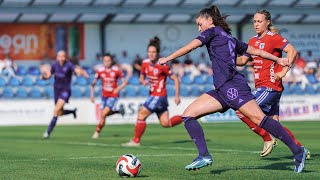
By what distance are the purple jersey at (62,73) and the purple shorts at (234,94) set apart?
A: 1249 centimetres

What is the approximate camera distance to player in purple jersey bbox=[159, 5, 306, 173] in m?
11.4

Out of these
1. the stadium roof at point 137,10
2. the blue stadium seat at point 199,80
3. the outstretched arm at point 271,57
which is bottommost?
the blue stadium seat at point 199,80

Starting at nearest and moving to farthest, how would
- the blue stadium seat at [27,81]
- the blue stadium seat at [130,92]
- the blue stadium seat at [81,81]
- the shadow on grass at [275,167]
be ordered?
the shadow on grass at [275,167] < the blue stadium seat at [27,81] < the blue stadium seat at [130,92] < the blue stadium seat at [81,81]

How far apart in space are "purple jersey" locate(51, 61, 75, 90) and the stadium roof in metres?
15.9

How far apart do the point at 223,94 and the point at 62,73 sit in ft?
41.6

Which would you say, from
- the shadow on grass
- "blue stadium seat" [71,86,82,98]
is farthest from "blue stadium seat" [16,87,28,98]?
the shadow on grass

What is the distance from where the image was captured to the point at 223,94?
11.5 m

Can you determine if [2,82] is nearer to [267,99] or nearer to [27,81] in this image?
[27,81]

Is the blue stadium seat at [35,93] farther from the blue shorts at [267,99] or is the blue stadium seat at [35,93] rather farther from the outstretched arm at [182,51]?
the outstretched arm at [182,51]

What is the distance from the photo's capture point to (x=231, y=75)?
1153 centimetres

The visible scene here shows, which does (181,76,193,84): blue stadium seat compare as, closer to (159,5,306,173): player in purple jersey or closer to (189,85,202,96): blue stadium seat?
(189,85,202,96): blue stadium seat

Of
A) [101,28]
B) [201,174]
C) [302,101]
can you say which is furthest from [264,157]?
[101,28]

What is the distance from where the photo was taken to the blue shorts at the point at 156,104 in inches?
749

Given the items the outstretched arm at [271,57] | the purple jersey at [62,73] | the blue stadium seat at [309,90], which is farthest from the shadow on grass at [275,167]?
the blue stadium seat at [309,90]
